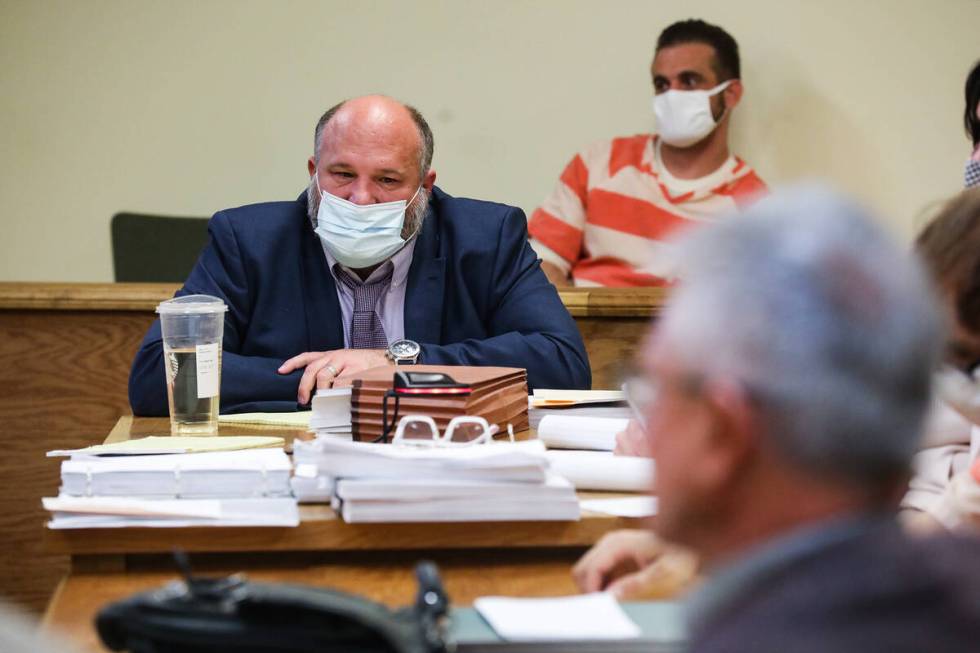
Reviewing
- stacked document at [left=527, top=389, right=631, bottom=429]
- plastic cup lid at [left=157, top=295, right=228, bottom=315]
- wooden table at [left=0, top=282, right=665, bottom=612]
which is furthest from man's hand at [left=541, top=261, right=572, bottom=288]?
plastic cup lid at [left=157, top=295, right=228, bottom=315]

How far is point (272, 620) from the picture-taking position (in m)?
0.81

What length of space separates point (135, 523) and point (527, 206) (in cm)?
366

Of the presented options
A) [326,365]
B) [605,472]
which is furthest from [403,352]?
[605,472]

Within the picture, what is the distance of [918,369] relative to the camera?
67 cm

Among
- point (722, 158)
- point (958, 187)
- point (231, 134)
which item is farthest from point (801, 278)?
point (958, 187)

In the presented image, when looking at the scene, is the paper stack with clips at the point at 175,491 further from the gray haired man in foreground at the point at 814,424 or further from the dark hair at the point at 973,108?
the dark hair at the point at 973,108

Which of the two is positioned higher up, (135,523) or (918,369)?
(918,369)

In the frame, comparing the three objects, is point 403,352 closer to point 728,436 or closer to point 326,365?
point 326,365

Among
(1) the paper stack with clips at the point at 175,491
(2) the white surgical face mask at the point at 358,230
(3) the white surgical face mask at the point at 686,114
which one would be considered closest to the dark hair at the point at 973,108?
(2) the white surgical face mask at the point at 358,230

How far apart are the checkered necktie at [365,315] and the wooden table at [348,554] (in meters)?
1.23

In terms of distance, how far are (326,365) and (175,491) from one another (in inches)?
33.9

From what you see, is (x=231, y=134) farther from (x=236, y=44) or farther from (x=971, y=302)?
(x=971, y=302)

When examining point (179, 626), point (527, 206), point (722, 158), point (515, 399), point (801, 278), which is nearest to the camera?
point (801, 278)

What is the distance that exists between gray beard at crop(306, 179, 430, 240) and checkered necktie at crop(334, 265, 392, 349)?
96 millimetres
